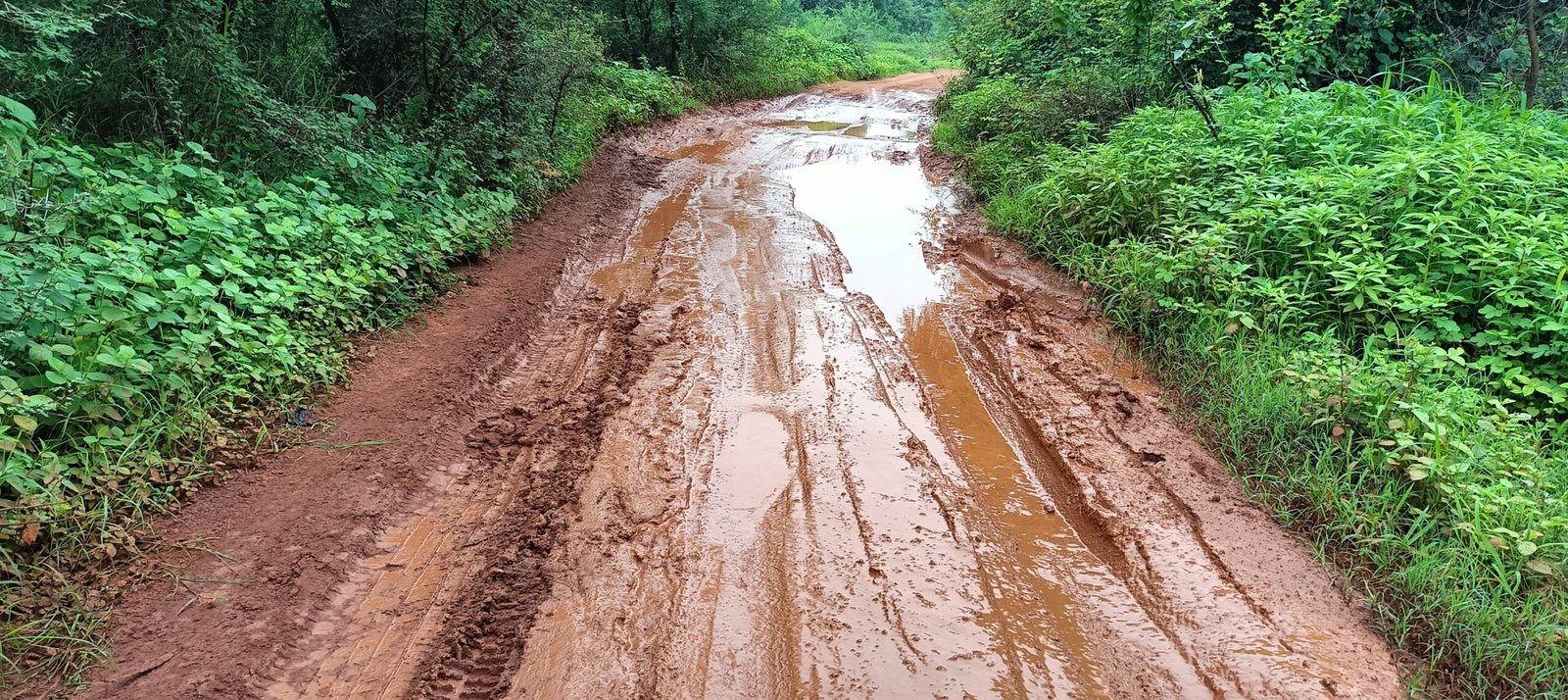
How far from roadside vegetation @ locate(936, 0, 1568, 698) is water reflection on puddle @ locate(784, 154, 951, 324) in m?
1.01

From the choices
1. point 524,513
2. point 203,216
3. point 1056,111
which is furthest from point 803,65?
point 524,513

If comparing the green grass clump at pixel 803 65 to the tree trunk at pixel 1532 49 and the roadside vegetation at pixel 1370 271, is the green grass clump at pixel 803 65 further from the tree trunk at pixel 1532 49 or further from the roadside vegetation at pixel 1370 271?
the tree trunk at pixel 1532 49

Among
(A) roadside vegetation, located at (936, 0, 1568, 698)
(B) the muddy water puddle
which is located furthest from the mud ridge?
(A) roadside vegetation, located at (936, 0, 1568, 698)

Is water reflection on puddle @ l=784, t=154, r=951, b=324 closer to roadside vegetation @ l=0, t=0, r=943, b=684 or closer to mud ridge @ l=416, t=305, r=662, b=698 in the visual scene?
mud ridge @ l=416, t=305, r=662, b=698

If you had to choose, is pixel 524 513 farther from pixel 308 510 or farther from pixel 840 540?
pixel 840 540

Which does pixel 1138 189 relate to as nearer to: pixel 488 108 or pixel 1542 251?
pixel 1542 251

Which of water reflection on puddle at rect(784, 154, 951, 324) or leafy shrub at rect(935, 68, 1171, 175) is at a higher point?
leafy shrub at rect(935, 68, 1171, 175)

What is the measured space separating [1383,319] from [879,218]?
4.63m

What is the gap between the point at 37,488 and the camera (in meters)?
2.80

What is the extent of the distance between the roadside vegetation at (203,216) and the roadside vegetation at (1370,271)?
193 inches

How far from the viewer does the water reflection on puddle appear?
6164 millimetres

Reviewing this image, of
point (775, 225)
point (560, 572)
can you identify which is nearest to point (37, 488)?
point (560, 572)

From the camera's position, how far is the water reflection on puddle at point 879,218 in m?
6.16

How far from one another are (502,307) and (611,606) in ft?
10.6
